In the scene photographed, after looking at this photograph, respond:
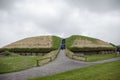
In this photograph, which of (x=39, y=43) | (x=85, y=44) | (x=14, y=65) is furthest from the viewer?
(x=39, y=43)

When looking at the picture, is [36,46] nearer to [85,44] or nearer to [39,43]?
[39,43]

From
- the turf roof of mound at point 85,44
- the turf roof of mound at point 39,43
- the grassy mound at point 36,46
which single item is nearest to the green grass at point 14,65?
the grassy mound at point 36,46

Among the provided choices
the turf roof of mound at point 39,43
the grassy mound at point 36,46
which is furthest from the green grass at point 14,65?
the turf roof of mound at point 39,43

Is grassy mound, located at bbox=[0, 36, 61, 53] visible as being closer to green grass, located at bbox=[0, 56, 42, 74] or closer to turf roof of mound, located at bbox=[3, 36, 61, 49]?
turf roof of mound, located at bbox=[3, 36, 61, 49]

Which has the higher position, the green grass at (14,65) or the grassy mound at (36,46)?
the grassy mound at (36,46)

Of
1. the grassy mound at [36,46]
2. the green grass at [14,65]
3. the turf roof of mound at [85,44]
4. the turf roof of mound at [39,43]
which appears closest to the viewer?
the green grass at [14,65]

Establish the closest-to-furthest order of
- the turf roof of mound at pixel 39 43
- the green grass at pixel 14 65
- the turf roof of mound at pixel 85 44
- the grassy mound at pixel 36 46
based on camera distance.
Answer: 1. the green grass at pixel 14 65
2. the grassy mound at pixel 36 46
3. the turf roof of mound at pixel 85 44
4. the turf roof of mound at pixel 39 43

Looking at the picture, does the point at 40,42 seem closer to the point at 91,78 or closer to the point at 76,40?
the point at 76,40

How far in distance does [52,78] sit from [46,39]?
56762mm

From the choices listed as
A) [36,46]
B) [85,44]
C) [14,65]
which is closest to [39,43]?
[36,46]

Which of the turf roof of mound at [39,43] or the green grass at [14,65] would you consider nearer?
the green grass at [14,65]

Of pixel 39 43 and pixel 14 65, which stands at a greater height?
pixel 39 43

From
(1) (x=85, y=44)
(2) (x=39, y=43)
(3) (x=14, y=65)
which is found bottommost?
(3) (x=14, y=65)

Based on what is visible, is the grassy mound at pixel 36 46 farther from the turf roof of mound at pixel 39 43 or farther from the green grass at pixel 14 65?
the green grass at pixel 14 65
